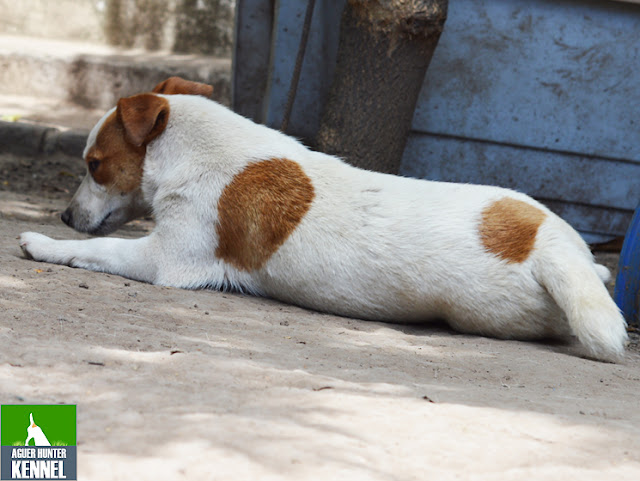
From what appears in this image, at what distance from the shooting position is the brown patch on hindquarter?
13.0ft

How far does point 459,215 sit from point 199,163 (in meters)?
1.40

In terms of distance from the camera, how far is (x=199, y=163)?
13.1 ft

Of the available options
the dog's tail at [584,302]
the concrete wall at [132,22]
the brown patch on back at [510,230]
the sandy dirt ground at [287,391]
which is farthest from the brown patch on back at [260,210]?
the concrete wall at [132,22]

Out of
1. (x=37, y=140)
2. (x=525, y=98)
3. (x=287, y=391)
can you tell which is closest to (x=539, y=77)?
(x=525, y=98)

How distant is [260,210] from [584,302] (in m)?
1.62

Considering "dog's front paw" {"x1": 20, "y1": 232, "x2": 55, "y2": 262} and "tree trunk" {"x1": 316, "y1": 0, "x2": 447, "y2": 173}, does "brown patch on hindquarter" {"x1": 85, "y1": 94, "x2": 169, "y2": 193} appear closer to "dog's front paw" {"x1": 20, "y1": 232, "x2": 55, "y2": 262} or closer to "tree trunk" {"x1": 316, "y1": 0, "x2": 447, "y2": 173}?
"dog's front paw" {"x1": 20, "y1": 232, "x2": 55, "y2": 262}

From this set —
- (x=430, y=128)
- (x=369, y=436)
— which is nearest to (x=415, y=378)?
(x=369, y=436)

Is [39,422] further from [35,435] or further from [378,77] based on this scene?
[378,77]

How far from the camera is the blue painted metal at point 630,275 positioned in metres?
4.18

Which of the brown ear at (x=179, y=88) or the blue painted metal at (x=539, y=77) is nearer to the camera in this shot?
the brown ear at (x=179, y=88)

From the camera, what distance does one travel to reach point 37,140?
746 cm

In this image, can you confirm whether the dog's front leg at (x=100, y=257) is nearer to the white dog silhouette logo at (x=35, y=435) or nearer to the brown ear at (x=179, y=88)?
the brown ear at (x=179, y=88)

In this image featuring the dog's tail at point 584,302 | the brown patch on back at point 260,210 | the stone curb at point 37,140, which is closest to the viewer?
the dog's tail at point 584,302

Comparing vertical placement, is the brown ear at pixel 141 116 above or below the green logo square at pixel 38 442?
above
